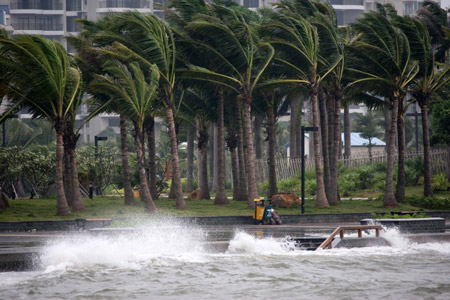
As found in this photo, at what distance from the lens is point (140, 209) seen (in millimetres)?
30547

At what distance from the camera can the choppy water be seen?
1461 cm

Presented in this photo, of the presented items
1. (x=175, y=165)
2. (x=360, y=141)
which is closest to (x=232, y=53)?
(x=175, y=165)

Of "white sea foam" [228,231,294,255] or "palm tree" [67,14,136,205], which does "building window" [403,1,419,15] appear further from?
"white sea foam" [228,231,294,255]

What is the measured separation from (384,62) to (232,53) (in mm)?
7768

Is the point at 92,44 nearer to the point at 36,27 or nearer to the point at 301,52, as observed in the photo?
the point at 301,52

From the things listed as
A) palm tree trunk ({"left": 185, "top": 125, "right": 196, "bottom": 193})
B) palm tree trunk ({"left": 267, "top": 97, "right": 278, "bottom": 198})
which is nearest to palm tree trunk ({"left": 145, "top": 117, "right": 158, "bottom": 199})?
palm tree trunk ({"left": 267, "top": 97, "right": 278, "bottom": 198})

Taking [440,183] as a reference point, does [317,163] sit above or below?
above

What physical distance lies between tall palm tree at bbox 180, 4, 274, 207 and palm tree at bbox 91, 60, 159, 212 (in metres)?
2.47

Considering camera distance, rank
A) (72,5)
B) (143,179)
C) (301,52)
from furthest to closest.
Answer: (72,5) < (301,52) < (143,179)

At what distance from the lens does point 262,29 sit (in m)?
31.7

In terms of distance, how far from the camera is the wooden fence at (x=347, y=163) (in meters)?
42.4

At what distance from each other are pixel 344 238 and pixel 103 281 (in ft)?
24.8

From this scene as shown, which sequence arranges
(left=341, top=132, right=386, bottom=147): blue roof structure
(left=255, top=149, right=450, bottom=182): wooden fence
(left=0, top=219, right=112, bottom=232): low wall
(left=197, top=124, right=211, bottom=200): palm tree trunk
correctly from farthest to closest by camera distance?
(left=341, top=132, right=386, bottom=147): blue roof structure → (left=255, top=149, right=450, bottom=182): wooden fence → (left=197, top=124, right=211, bottom=200): palm tree trunk → (left=0, top=219, right=112, bottom=232): low wall

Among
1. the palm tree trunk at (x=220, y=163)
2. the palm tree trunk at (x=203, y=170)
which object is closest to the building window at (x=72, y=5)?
the palm tree trunk at (x=203, y=170)
